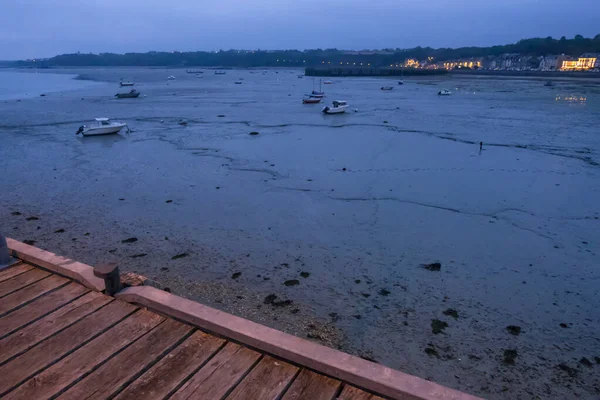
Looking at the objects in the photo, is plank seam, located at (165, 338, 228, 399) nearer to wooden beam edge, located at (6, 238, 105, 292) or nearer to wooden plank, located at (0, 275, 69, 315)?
wooden beam edge, located at (6, 238, 105, 292)

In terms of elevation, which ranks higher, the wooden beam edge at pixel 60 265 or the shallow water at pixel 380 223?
the wooden beam edge at pixel 60 265

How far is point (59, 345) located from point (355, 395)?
9.48 ft

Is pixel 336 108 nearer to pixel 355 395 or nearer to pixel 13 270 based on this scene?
pixel 13 270

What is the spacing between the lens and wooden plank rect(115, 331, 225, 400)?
Answer: 348 centimetres

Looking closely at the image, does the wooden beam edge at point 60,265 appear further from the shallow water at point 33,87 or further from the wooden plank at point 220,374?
the shallow water at point 33,87

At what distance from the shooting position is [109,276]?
471cm

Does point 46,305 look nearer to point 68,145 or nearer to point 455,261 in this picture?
point 455,261

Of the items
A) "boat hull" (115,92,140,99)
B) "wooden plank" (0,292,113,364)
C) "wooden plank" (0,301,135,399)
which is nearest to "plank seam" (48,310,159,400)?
"wooden plank" (0,301,135,399)

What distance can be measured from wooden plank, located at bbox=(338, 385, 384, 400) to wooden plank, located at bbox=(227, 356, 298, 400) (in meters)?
0.48

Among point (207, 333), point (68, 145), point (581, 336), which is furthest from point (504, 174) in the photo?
point (68, 145)

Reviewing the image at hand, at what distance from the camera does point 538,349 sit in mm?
7609

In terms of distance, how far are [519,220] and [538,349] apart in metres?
7.37

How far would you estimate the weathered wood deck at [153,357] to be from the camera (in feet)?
11.4

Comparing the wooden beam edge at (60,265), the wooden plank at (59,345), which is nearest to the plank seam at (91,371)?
the wooden plank at (59,345)
